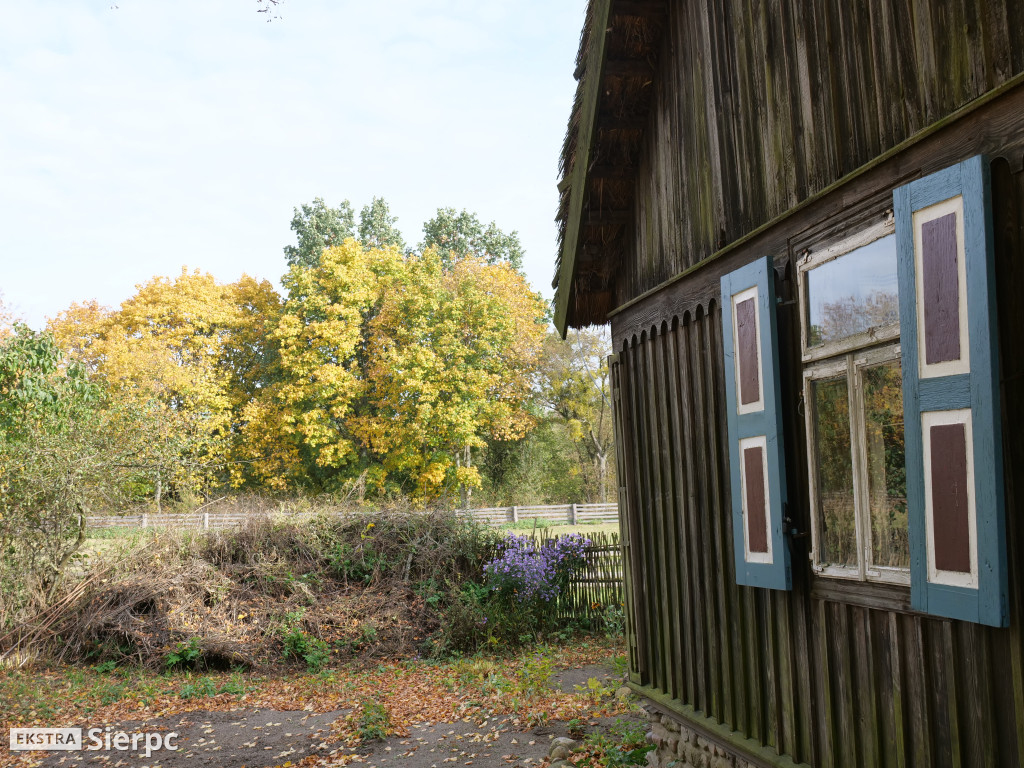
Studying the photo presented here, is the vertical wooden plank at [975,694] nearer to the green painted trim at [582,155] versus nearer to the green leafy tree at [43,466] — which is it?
the green painted trim at [582,155]

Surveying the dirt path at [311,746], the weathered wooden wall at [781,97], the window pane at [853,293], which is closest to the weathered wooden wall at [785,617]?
the window pane at [853,293]

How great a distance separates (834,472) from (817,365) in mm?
544

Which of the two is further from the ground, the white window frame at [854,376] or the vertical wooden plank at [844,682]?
the white window frame at [854,376]

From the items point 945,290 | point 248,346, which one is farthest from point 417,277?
point 945,290

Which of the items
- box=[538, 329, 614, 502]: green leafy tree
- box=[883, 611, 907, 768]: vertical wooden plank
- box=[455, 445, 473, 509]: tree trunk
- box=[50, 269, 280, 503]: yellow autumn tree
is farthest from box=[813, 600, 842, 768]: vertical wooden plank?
box=[538, 329, 614, 502]: green leafy tree

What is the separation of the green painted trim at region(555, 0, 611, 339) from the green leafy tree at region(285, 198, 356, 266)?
35812 mm

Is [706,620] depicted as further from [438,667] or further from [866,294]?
[438,667]

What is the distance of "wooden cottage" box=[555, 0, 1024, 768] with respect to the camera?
2.98 meters

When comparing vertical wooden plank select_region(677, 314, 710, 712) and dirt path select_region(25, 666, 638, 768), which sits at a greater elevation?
vertical wooden plank select_region(677, 314, 710, 712)

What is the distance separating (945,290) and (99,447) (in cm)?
1241

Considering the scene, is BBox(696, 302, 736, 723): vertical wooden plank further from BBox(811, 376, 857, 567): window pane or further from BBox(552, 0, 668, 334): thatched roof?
BBox(552, 0, 668, 334): thatched roof

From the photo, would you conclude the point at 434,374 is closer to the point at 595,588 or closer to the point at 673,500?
the point at 595,588

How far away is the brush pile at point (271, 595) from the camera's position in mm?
11953
